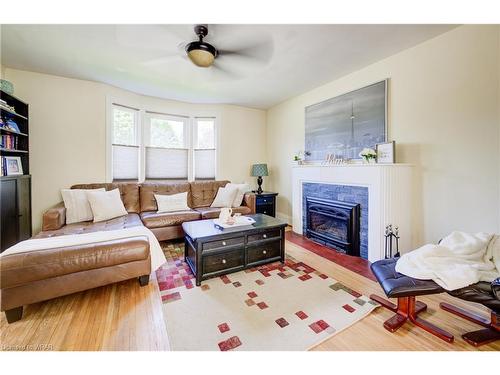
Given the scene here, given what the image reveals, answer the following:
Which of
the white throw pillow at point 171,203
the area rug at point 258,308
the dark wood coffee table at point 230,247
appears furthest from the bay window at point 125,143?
the area rug at point 258,308

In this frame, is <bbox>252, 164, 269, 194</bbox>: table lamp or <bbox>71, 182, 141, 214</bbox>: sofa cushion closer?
<bbox>71, 182, 141, 214</bbox>: sofa cushion

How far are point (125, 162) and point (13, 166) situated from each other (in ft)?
4.56

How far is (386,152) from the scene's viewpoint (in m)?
2.57

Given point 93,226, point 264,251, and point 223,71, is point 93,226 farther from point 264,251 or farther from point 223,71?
point 223,71

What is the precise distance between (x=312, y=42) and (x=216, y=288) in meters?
2.78

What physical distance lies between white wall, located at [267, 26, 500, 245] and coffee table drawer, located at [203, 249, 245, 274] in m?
2.14

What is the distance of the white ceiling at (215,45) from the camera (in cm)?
208

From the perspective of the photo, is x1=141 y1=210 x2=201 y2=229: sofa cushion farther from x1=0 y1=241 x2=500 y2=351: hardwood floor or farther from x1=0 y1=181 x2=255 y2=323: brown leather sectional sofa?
x1=0 y1=241 x2=500 y2=351: hardwood floor

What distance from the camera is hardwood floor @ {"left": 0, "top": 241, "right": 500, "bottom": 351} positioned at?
4.44 feet

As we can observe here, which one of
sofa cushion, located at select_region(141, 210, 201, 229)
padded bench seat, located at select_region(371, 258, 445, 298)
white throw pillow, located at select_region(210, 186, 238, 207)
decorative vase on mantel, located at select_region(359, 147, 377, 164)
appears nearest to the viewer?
padded bench seat, located at select_region(371, 258, 445, 298)

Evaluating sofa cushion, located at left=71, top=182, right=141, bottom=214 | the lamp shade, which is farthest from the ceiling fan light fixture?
the lamp shade

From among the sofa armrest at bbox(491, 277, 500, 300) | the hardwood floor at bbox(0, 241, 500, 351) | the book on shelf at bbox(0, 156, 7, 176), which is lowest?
the hardwood floor at bbox(0, 241, 500, 351)
